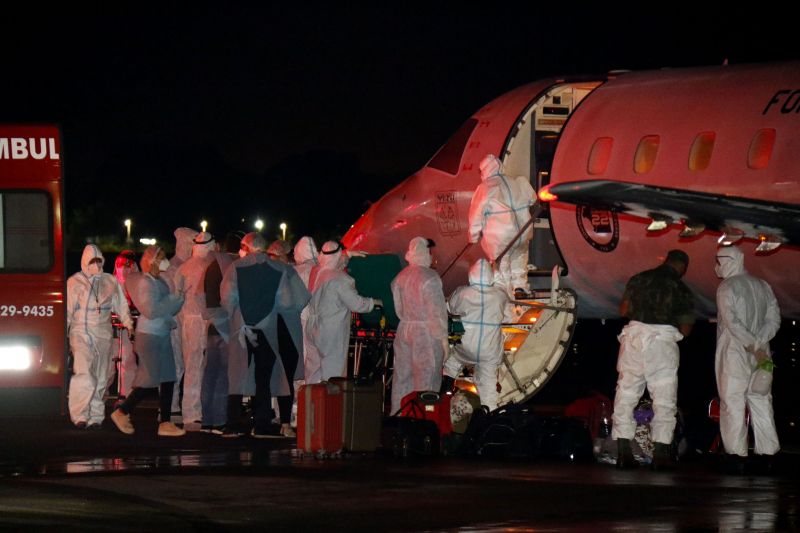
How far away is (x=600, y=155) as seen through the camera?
19.0m

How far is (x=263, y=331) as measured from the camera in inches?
639

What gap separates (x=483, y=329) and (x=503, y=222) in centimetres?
244

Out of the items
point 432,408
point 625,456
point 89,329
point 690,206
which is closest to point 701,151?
point 690,206

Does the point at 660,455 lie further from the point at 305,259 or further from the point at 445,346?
the point at 305,259

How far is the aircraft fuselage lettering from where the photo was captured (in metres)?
16.5

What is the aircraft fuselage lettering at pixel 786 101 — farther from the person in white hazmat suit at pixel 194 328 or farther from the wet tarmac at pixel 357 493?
the person in white hazmat suit at pixel 194 328

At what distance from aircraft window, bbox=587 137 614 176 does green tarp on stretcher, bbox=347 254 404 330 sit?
9.03 feet

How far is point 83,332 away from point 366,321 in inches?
127

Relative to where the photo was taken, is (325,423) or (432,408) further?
(432,408)

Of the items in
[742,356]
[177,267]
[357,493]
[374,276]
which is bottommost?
[357,493]

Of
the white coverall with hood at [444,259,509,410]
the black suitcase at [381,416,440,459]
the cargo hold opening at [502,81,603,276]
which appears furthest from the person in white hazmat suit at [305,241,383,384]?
the cargo hold opening at [502,81,603,276]

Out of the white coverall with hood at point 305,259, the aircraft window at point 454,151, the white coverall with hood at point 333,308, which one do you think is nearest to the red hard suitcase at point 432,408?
the white coverall with hood at point 333,308

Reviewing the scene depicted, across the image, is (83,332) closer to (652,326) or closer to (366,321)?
(366,321)

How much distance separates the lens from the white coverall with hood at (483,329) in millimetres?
15625
